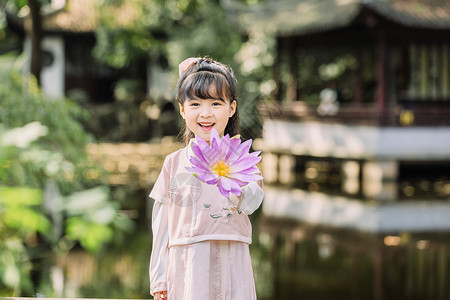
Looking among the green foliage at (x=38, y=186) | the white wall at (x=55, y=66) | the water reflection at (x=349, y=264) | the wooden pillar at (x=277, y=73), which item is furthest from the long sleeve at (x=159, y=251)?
the white wall at (x=55, y=66)

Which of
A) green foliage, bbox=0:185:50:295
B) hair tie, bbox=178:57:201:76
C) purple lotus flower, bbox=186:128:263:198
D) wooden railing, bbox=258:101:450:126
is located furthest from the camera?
wooden railing, bbox=258:101:450:126

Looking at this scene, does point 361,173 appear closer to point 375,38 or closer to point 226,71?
point 375,38

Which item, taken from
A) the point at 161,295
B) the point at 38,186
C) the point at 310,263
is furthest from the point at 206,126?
the point at 310,263

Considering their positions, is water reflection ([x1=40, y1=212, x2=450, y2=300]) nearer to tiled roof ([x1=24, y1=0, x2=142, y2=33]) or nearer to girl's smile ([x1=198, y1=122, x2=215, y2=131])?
girl's smile ([x1=198, y1=122, x2=215, y2=131])

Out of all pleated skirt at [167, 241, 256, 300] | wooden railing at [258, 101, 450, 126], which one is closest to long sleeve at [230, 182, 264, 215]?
pleated skirt at [167, 241, 256, 300]

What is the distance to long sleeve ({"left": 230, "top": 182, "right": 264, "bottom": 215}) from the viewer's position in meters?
2.08

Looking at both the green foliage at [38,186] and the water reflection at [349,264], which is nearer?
the green foliage at [38,186]

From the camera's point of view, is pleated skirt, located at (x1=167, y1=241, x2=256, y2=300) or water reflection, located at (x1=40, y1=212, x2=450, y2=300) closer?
pleated skirt, located at (x1=167, y1=241, x2=256, y2=300)

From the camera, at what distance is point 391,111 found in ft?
41.7

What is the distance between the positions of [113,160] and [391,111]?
6.52 m

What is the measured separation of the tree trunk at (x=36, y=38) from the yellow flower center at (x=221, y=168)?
5.60 metres

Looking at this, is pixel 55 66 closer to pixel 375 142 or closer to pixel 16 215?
pixel 375 142

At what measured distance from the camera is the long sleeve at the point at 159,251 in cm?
224

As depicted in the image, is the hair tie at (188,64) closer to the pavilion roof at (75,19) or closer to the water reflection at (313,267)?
the water reflection at (313,267)
